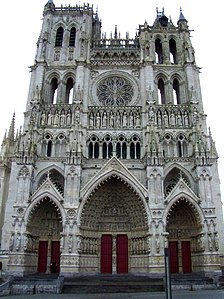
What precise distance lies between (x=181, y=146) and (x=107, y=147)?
22.2 feet

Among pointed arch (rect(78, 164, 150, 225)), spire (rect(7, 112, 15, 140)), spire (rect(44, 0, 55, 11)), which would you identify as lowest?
pointed arch (rect(78, 164, 150, 225))

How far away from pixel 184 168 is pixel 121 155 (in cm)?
563

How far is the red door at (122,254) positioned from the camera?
23094 mm

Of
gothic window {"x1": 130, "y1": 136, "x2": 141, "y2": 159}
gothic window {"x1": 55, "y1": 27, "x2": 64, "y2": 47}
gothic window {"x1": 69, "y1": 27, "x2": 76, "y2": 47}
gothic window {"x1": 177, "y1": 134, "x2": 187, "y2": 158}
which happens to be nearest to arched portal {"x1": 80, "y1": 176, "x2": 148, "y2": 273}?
gothic window {"x1": 130, "y1": 136, "x2": 141, "y2": 159}

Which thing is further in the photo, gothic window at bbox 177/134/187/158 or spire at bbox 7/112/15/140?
spire at bbox 7/112/15/140

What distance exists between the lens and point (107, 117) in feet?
88.6

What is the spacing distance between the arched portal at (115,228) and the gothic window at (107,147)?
2.55 metres

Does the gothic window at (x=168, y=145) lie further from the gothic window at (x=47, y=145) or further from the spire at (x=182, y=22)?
the spire at (x=182, y=22)

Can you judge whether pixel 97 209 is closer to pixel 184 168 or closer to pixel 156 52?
pixel 184 168

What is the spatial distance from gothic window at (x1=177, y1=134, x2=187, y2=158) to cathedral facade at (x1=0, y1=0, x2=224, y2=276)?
13 cm

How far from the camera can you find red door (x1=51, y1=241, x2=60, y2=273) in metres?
23.1

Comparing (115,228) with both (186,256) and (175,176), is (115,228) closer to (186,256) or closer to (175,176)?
(186,256)

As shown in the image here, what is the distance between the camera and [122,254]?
23609mm

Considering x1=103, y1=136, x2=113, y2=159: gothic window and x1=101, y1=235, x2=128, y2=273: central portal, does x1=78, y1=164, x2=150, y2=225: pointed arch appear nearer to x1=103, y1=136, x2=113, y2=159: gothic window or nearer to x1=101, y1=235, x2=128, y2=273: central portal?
x1=103, y1=136, x2=113, y2=159: gothic window
